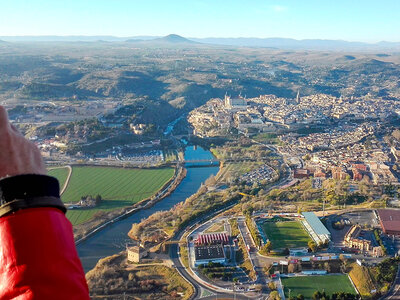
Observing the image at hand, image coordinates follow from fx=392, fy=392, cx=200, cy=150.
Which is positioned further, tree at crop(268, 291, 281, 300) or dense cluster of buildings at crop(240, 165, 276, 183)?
dense cluster of buildings at crop(240, 165, 276, 183)

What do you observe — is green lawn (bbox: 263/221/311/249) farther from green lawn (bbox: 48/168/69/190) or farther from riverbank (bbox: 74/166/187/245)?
green lawn (bbox: 48/168/69/190)

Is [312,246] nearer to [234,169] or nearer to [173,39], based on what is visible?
[234,169]

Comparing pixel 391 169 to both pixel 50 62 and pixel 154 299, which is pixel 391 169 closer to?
pixel 154 299

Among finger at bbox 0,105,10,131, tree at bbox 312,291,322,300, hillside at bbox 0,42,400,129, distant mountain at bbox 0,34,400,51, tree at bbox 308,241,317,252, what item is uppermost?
distant mountain at bbox 0,34,400,51

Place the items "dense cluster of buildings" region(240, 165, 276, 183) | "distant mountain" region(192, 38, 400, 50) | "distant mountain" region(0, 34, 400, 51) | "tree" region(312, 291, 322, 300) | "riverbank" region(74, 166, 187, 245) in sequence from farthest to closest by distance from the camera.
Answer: "distant mountain" region(192, 38, 400, 50)
"distant mountain" region(0, 34, 400, 51)
"dense cluster of buildings" region(240, 165, 276, 183)
"riverbank" region(74, 166, 187, 245)
"tree" region(312, 291, 322, 300)

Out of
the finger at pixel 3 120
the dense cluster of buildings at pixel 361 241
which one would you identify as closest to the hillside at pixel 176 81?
the dense cluster of buildings at pixel 361 241

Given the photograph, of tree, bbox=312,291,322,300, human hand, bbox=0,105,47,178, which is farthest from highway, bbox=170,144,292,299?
human hand, bbox=0,105,47,178
